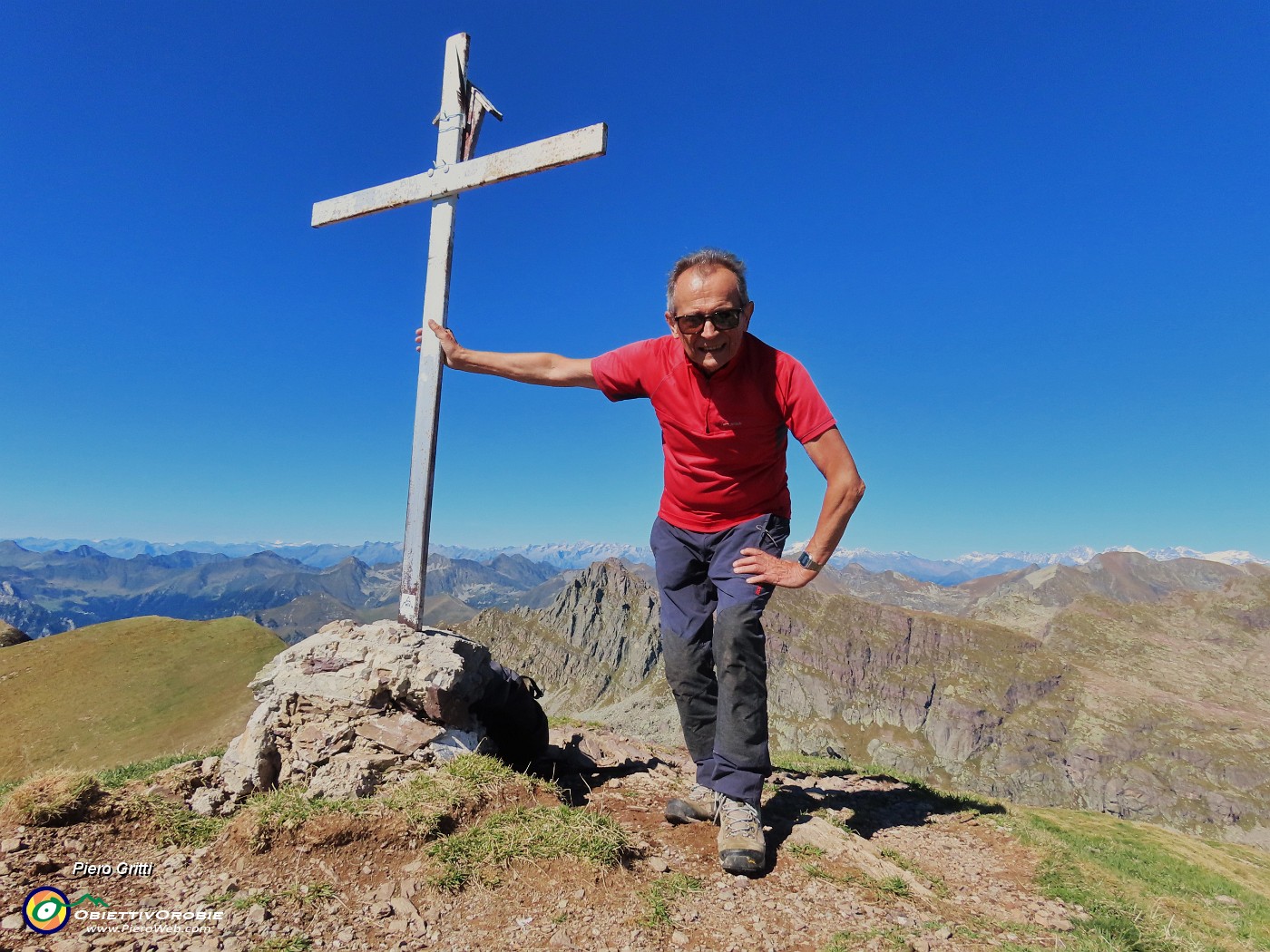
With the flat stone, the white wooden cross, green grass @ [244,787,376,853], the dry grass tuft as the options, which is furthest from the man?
the dry grass tuft

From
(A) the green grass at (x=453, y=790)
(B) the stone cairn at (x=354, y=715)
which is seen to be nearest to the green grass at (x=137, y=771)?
(B) the stone cairn at (x=354, y=715)

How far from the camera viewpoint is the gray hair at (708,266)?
16.5 ft

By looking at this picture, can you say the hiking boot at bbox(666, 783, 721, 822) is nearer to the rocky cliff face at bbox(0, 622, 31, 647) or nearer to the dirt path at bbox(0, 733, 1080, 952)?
the dirt path at bbox(0, 733, 1080, 952)

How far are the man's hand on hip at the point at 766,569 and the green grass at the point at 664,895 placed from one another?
7.49ft

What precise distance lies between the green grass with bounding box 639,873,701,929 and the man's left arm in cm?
229

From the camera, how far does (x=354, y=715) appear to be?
20.0 feet

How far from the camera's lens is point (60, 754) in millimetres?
19109

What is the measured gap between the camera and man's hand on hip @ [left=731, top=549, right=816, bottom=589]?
512cm

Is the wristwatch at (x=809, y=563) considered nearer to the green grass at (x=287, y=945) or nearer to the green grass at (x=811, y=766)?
the green grass at (x=287, y=945)

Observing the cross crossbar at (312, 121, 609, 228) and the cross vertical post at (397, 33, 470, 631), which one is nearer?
the cross crossbar at (312, 121, 609, 228)

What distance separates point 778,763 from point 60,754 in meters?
22.3

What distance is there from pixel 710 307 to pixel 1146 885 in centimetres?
692

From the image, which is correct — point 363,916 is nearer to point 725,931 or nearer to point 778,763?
point 725,931

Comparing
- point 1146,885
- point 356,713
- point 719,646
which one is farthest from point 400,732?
point 1146,885
